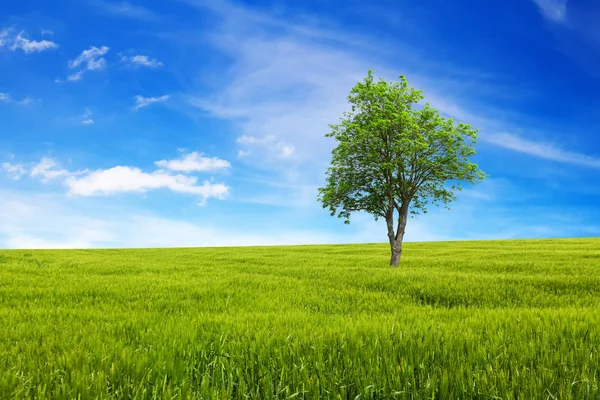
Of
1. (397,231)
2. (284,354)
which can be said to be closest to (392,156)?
(397,231)

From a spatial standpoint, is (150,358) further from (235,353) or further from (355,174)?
(355,174)

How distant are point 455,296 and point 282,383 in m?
8.85

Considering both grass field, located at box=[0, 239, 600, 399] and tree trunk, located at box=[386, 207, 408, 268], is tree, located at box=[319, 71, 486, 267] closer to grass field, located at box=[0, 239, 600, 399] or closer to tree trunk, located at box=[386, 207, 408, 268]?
tree trunk, located at box=[386, 207, 408, 268]

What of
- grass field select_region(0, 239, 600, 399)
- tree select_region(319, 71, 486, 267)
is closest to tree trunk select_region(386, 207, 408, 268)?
tree select_region(319, 71, 486, 267)

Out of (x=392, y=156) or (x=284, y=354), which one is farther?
(x=392, y=156)

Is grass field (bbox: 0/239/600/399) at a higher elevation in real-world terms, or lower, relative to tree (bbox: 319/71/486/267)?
lower

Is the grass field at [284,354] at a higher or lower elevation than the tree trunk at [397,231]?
lower

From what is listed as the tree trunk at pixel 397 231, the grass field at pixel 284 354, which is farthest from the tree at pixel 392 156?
the grass field at pixel 284 354

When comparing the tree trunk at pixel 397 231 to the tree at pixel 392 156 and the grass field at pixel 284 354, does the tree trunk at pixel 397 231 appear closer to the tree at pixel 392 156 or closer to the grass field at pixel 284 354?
the tree at pixel 392 156

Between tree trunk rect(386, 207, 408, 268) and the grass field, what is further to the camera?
tree trunk rect(386, 207, 408, 268)

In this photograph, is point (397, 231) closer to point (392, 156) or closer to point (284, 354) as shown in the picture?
point (392, 156)

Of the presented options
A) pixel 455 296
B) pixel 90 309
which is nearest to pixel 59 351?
pixel 90 309

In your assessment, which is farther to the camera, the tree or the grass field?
the tree

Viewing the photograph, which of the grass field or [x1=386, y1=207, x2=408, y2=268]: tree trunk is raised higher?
[x1=386, y1=207, x2=408, y2=268]: tree trunk
